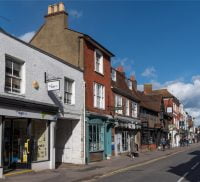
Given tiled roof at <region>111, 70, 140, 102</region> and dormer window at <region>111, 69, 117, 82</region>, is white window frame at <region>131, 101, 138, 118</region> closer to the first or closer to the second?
tiled roof at <region>111, 70, 140, 102</region>

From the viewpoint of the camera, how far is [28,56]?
60.7 ft

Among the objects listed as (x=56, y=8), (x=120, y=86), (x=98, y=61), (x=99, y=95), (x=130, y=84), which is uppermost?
(x=56, y=8)

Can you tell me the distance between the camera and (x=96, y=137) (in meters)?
26.6

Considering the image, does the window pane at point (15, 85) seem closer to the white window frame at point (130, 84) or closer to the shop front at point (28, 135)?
the shop front at point (28, 135)

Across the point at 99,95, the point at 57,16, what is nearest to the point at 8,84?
the point at 57,16

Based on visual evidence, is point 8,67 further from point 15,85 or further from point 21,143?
point 21,143

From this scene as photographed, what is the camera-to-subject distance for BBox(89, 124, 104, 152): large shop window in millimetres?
25656

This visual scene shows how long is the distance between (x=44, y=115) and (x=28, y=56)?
319 centimetres

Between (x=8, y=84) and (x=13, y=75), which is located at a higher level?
(x=13, y=75)

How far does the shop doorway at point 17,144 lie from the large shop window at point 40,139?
2.11ft

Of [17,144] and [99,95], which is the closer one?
[17,144]

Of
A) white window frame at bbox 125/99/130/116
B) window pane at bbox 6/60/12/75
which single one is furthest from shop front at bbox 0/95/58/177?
white window frame at bbox 125/99/130/116

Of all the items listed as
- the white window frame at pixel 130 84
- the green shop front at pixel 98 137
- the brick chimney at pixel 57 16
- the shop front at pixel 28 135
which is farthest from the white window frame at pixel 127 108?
the shop front at pixel 28 135

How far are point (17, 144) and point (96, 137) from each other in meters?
9.07
